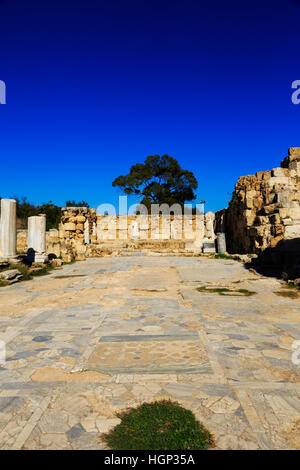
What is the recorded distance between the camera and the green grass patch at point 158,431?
179 cm

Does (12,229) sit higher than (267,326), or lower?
higher

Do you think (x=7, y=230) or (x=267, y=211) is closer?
(x=7, y=230)

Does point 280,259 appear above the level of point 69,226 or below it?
below

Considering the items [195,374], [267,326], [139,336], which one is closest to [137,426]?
[195,374]

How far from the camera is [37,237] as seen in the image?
40.4ft

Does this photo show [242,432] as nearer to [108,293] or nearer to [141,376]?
[141,376]

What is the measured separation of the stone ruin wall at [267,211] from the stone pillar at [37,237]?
8846 mm

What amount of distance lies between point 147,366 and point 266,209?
37.5 ft

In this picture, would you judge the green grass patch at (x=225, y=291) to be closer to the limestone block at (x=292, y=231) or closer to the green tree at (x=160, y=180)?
the limestone block at (x=292, y=231)

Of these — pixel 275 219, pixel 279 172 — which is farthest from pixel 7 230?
pixel 279 172

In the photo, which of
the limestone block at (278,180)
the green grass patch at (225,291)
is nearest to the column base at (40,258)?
the green grass patch at (225,291)

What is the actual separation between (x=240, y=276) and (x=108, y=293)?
4.35 metres

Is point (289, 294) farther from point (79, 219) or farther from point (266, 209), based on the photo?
point (79, 219)

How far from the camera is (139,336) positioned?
379 cm
